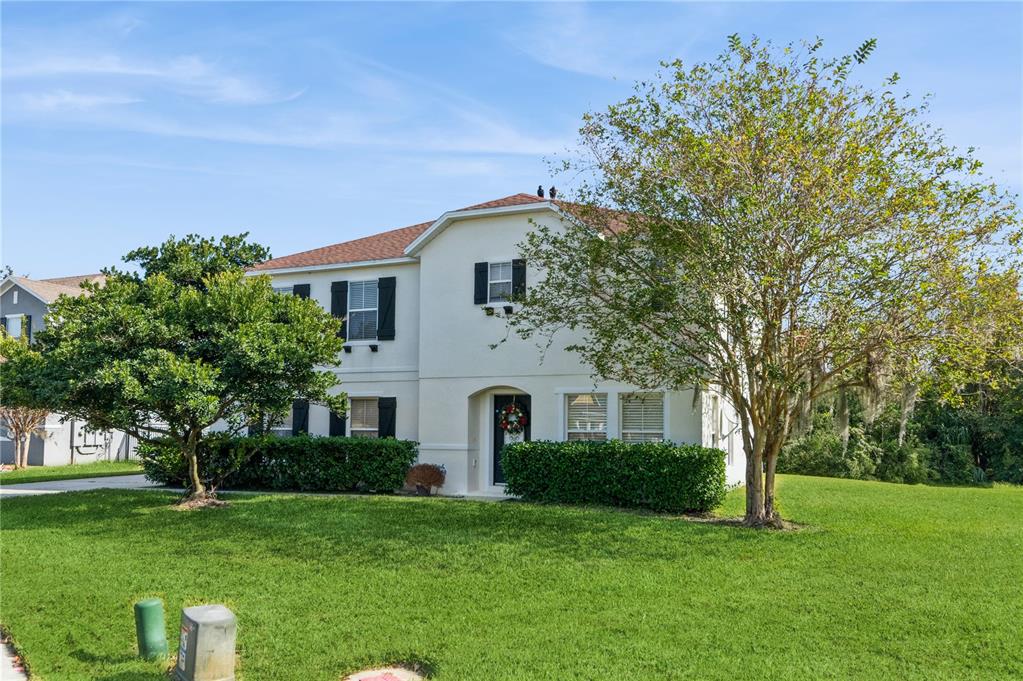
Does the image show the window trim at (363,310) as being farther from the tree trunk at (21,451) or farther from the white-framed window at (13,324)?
the white-framed window at (13,324)

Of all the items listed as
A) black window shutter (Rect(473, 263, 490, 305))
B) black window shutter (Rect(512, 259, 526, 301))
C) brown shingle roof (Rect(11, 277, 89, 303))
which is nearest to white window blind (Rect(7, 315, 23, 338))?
brown shingle roof (Rect(11, 277, 89, 303))

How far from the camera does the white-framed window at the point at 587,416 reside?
17.0 m

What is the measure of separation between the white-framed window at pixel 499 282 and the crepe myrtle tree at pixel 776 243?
4.22m

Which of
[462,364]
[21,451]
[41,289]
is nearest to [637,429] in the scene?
[462,364]

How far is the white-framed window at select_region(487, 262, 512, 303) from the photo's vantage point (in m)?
17.9

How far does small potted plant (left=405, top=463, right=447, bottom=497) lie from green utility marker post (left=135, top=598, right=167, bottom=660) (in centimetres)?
1039

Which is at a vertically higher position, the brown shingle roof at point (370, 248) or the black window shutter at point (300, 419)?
the brown shingle roof at point (370, 248)

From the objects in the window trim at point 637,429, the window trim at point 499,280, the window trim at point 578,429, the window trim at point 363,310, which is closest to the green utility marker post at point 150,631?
the window trim at point 637,429

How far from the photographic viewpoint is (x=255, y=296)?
50.0ft

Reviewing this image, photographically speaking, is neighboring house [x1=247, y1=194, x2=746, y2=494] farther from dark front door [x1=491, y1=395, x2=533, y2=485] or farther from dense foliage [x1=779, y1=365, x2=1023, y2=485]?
dense foliage [x1=779, y1=365, x2=1023, y2=485]

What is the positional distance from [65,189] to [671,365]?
9950mm

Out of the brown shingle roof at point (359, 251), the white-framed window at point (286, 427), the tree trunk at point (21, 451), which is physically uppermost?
the brown shingle roof at point (359, 251)

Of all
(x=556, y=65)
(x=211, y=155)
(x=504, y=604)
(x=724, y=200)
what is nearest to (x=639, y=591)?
(x=504, y=604)

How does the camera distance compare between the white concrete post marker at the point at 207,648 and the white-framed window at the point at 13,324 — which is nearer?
the white concrete post marker at the point at 207,648
